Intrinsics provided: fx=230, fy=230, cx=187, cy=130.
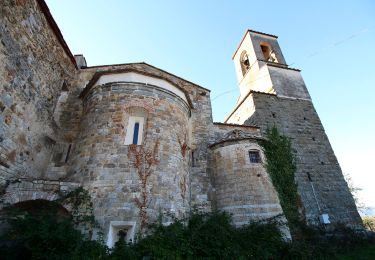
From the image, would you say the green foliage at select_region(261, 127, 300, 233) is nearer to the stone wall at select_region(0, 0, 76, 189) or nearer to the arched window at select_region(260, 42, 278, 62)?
the stone wall at select_region(0, 0, 76, 189)

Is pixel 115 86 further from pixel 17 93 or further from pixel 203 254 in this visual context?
pixel 203 254

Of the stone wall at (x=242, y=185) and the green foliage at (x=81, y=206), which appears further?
the stone wall at (x=242, y=185)

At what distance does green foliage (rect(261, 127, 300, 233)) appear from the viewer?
29.0 feet

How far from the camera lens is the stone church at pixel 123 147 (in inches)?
253

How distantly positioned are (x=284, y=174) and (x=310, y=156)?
10.8 feet

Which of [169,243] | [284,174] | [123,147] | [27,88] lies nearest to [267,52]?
[284,174]

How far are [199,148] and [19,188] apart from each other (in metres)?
6.56

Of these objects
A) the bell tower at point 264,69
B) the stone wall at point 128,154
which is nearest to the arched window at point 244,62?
the bell tower at point 264,69

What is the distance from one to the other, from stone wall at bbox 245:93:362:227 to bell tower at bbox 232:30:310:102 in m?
1.02

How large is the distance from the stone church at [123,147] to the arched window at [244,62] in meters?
7.25

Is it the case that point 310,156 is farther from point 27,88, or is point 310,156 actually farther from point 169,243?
point 27,88

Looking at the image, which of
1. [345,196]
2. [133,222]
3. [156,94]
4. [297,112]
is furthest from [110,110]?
[345,196]

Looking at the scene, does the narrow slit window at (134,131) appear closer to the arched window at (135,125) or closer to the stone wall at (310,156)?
the arched window at (135,125)

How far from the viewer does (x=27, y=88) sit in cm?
724
